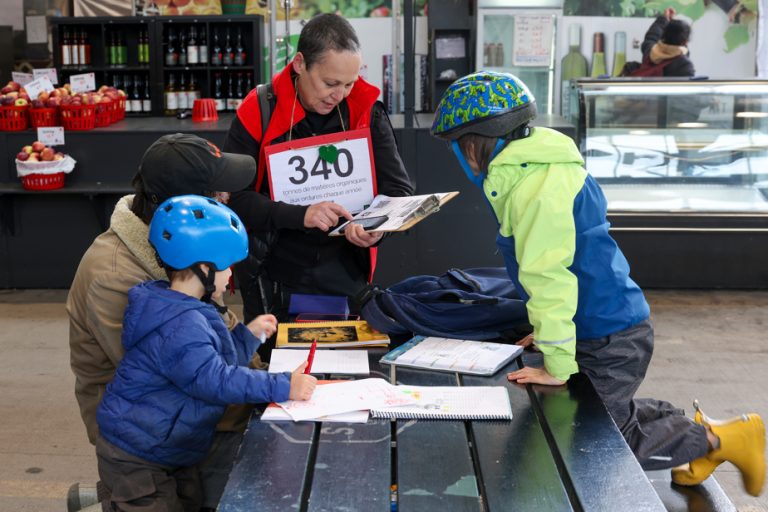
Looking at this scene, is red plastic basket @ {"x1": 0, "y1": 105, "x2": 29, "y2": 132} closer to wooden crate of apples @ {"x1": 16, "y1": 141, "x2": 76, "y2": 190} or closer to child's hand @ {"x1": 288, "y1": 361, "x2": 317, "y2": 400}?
wooden crate of apples @ {"x1": 16, "y1": 141, "x2": 76, "y2": 190}

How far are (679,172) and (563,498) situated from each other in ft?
16.4

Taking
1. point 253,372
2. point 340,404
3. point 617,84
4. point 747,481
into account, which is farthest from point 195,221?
point 617,84

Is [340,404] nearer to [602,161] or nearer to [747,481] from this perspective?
[747,481]

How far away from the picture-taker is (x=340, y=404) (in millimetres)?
2307

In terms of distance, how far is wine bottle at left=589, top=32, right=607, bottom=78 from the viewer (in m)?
11.2

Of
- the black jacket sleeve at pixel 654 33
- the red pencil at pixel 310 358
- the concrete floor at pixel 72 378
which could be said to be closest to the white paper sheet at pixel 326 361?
the red pencil at pixel 310 358

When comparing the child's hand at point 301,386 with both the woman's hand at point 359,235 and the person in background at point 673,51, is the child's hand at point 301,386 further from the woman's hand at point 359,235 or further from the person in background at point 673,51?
the person in background at point 673,51

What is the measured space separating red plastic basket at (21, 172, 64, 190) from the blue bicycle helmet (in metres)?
4.24

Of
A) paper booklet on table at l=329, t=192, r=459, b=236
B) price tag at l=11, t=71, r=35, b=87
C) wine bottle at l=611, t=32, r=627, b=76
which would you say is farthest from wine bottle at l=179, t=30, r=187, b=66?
paper booklet on table at l=329, t=192, r=459, b=236

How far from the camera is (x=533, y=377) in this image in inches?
98.0

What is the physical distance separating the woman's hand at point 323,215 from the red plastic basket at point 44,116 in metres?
3.83

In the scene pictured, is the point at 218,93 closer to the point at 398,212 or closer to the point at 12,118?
the point at 12,118

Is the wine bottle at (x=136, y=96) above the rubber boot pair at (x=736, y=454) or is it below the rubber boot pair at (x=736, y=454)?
above

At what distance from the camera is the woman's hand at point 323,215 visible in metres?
3.17
